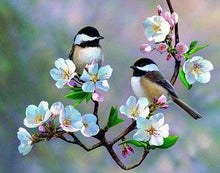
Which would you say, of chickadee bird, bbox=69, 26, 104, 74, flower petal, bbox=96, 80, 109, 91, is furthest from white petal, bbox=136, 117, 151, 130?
chickadee bird, bbox=69, 26, 104, 74

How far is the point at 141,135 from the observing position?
129 cm

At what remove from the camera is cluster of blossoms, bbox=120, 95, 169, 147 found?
1283 mm

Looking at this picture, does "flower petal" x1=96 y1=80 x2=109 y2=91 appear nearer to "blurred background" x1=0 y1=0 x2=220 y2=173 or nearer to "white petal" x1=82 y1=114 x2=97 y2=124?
"white petal" x1=82 y1=114 x2=97 y2=124

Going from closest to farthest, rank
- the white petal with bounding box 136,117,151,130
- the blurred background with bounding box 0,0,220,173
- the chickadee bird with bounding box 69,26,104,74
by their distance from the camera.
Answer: the white petal with bounding box 136,117,151,130 < the chickadee bird with bounding box 69,26,104,74 < the blurred background with bounding box 0,0,220,173

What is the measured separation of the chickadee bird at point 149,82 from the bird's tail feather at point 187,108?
0.02 meters

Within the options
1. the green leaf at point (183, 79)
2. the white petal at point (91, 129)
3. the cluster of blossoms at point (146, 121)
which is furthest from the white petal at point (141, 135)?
the green leaf at point (183, 79)

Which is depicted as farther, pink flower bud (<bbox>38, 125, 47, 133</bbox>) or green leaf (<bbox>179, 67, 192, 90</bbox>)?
green leaf (<bbox>179, 67, 192, 90</bbox>)

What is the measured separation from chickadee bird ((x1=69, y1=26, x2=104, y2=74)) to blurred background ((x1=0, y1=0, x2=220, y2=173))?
0.18 meters

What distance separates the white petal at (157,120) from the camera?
128 centimetres

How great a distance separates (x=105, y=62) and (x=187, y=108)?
0.28 metres

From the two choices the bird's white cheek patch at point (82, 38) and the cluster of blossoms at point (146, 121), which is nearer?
the cluster of blossoms at point (146, 121)

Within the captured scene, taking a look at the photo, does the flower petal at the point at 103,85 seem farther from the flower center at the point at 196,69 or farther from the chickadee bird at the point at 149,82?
the flower center at the point at 196,69

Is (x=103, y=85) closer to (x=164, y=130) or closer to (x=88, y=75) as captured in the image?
(x=88, y=75)

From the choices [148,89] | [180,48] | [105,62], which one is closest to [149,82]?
[148,89]
